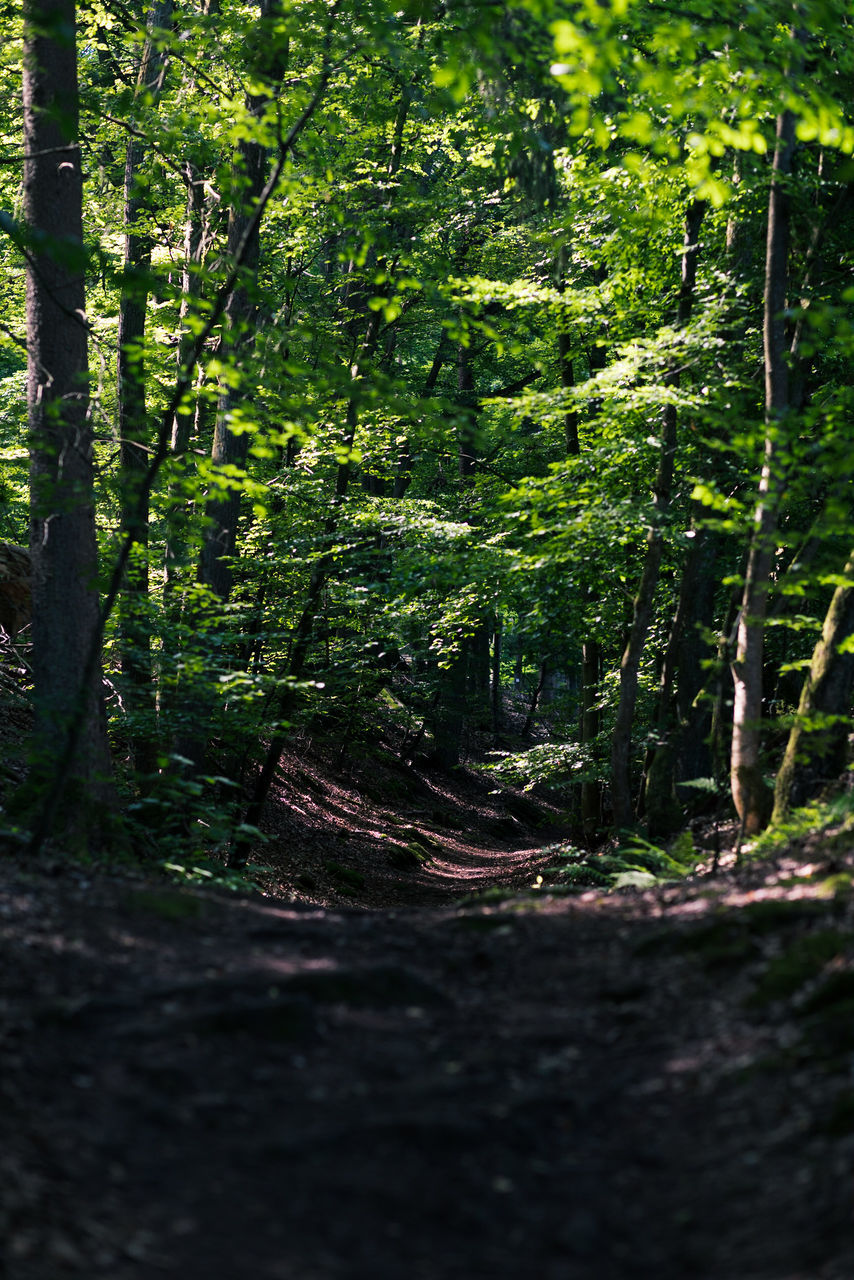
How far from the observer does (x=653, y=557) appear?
11.1m

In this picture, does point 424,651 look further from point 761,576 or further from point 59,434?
point 59,434

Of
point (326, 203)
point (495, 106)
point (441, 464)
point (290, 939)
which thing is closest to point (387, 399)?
point (495, 106)

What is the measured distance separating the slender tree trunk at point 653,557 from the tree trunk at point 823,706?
2366mm

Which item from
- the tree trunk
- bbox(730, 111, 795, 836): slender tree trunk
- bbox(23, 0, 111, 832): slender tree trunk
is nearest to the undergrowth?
bbox(730, 111, 795, 836): slender tree trunk

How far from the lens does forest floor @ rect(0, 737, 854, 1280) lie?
112 inches

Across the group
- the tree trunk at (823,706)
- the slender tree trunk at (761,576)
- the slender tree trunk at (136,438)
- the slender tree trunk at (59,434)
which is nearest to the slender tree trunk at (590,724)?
the slender tree trunk at (761,576)

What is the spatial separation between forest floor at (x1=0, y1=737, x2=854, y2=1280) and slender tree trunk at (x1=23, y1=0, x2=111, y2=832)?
6.87ft

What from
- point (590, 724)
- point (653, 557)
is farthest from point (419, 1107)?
point (590, 724)

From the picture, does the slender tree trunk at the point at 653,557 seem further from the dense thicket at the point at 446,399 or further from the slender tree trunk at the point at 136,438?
the slender tree trunk at the point at 136,438

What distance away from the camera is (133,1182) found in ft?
10.2

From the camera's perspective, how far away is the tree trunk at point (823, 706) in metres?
8.05

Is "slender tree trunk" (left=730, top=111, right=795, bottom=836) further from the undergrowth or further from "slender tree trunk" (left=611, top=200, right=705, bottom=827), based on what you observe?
"slender tree trunk" (left=611, top=200, right=705, bottom=827)

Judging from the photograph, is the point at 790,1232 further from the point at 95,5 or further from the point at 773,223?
the point at 95,5

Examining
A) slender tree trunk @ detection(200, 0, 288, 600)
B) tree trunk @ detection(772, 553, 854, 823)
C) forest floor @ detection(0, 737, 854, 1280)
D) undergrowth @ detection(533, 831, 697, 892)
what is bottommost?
undergrowth @ detection(533, 831, 697, 892)
